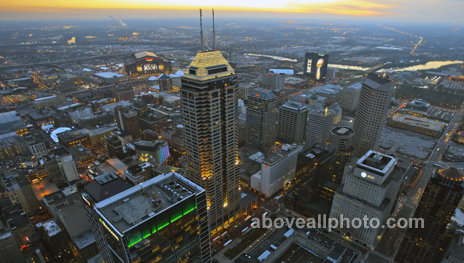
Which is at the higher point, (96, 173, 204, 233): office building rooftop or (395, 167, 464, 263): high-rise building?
(96, 173, 204, 233): office building rooftop

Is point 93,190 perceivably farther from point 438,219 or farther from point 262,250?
point 438,219

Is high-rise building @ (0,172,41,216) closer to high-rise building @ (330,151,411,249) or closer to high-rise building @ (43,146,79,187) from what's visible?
high-rise building @ (43,146,79,187)

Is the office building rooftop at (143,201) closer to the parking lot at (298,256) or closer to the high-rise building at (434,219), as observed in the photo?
the parking lot at (298,256)

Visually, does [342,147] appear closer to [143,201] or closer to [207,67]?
[207,67]

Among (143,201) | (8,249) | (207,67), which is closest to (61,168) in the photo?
(8,249)

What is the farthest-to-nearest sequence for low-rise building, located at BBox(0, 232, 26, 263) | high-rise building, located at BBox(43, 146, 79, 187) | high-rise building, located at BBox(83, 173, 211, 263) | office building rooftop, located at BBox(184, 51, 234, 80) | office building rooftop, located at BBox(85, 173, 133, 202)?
1. high-rise building, located at BBox(43, 146, 79, 187)
2. low-rise building, located at BBox(0, 232, 26, 263)
3. office building rooftop, located at BBox(184, 51, 234, 80)
4. office building rooftop, located at BBox(85, 173, 133, 202)
5. high-rise building, located at BBox(83, 173, 211, 263)

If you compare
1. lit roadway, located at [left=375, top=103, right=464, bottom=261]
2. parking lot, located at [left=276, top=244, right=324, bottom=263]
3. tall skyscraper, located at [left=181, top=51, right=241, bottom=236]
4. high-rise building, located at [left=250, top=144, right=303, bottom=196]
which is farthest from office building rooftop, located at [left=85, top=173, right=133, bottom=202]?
lit roadway, located at [left=375, top=103, right=464, bottom=261]
